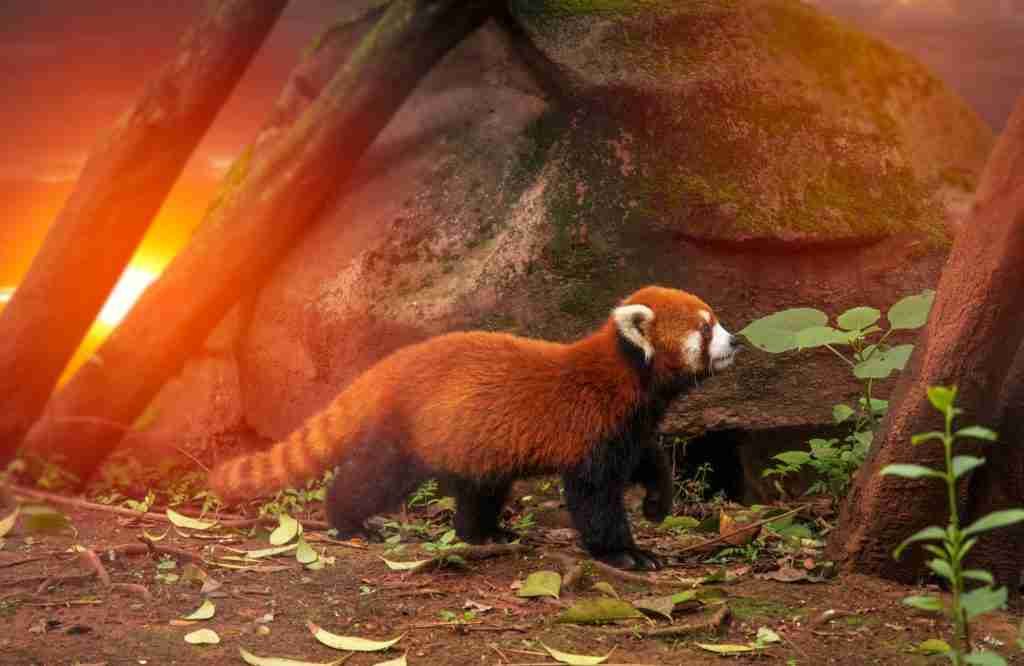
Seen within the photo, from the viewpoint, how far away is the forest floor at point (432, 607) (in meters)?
3.12

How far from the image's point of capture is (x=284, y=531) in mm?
4418

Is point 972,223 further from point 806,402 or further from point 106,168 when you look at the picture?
point 106,168

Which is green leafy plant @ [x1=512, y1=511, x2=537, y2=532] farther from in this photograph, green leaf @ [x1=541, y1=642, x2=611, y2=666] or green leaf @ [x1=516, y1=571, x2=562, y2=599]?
green leaf @ [x1=541, y1=642, x2=611, y2=666]

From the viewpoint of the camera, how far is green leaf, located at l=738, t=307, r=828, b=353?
4.22 metres

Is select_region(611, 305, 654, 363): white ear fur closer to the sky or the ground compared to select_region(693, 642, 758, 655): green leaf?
closer to the sky

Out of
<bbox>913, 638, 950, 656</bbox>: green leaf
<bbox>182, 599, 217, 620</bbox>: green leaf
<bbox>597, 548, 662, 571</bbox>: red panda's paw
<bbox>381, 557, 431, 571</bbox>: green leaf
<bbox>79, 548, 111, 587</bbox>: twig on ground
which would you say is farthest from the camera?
<bbox>597, 548, 662, 571</bbox>: red panda's paw

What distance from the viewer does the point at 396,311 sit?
5453mm

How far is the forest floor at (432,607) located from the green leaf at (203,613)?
0.01 meters

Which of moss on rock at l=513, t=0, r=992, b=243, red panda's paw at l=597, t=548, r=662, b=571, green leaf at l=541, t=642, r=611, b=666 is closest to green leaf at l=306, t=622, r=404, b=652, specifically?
green leaf at l=541, t=642, r=611, b=666

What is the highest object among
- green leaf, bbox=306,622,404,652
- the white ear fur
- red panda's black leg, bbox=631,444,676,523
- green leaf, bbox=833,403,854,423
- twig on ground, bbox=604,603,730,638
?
the white ear fur

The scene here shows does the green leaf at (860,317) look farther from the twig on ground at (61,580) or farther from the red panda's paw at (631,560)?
the twig on ground at (61,580)

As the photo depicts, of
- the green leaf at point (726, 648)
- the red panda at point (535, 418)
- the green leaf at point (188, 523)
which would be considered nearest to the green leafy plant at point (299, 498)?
the green leaf at point (188, 523)

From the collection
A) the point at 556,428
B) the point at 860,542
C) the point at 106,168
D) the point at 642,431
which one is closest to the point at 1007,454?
the point at 860,542

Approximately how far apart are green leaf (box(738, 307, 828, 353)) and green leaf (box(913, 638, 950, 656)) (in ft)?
4.46
